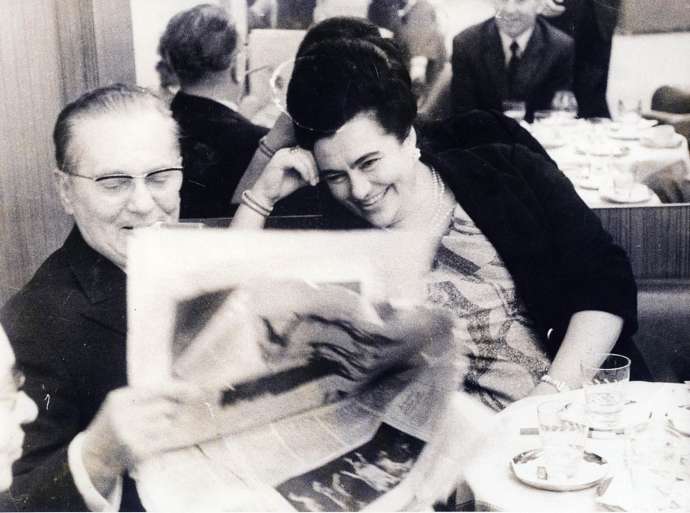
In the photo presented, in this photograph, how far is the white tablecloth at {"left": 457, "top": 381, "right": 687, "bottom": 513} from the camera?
48.9 inches

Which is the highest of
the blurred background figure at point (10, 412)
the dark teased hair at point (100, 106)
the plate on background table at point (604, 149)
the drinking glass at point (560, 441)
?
the dark teased hair at point (100, 106)

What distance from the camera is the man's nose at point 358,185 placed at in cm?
154

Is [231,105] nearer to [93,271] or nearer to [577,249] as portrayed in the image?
[93,271]

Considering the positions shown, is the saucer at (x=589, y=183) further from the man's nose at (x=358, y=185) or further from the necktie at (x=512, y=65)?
the man's nose at (x=358, y=185)

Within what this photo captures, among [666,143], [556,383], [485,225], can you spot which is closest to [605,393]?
[556,383]

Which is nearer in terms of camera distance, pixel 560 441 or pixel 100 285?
pixel 560 441

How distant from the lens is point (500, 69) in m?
1.51

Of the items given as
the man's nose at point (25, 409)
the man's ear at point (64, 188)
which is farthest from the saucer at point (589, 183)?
the man's nose at point (25, 409)

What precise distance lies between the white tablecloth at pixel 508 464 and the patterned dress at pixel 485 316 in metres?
0.05

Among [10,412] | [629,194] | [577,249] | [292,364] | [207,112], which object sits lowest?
[10,412]

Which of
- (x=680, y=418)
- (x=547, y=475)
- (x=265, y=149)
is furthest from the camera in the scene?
(x=265, y=149)

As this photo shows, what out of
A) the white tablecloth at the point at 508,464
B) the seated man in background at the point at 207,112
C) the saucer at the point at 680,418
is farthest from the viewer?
the seated man in background at the point at 207,112

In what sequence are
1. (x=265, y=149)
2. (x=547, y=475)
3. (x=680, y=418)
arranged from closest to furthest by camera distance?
1. (x=547, y=475)
2. (x=680, y=418)
3. (x=265, y=149)

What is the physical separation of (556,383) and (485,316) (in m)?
0.19
